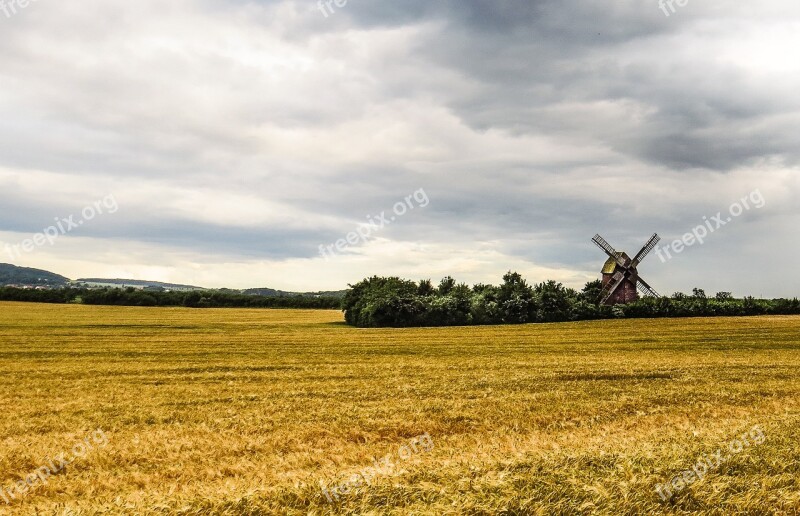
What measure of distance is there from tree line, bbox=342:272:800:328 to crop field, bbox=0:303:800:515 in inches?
1214

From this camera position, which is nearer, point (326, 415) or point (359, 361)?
point (326, 415)

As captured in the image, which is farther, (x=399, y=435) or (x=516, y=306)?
(x=516, y=306)

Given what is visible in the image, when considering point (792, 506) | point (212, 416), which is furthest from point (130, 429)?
point (792, 506)

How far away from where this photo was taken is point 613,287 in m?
64.6

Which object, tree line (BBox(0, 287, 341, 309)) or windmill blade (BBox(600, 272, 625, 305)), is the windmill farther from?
tree line (BBox(0, 287, 341, 309))

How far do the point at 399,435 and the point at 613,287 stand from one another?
60.0 m

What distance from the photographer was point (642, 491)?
19.8ft

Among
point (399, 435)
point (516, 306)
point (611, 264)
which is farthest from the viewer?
point (611, 264)

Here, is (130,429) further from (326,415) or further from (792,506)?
(792,506)

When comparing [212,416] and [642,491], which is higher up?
[642,491]

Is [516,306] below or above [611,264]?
below

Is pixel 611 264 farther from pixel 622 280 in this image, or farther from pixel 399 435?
pixel 399 435

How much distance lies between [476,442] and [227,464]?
425 centimetres

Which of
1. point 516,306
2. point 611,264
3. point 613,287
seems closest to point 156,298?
point 516,306
